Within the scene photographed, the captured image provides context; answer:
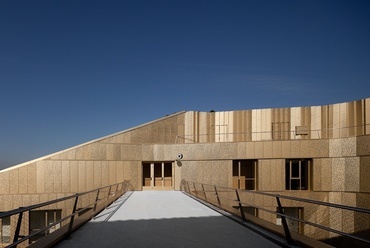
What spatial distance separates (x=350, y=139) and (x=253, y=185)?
237 inches

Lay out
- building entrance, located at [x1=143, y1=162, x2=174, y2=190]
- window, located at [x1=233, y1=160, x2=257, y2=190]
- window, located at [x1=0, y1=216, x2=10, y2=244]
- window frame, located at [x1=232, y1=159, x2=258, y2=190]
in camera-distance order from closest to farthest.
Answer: window, located at [x1=0, y1=216, x2=10, y2=244] → window frame, located at [x1=232, y1=159, x2=258, y2=190] → window, located at [x1=233, y1=160, x2=257, y2=190] → building entrance, located at [x1=143, y1=162, x2=174, y2=190]

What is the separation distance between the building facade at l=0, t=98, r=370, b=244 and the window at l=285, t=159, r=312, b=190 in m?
0.06

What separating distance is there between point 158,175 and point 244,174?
219 inches

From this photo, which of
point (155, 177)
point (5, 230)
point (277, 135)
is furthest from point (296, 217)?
point (5, 230)

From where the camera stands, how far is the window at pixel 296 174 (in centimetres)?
1764

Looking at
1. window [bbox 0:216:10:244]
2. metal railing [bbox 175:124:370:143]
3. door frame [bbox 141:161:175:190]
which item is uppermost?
metal railing [bbox 175:124:370:143]

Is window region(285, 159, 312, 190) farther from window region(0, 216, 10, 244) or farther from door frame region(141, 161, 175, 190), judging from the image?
window region(0, 216, 10, 244)

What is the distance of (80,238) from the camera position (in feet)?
19.1

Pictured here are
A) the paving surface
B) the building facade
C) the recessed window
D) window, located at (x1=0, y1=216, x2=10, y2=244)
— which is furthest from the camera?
the recessed window

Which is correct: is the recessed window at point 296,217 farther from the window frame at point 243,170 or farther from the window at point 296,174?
the window frame at point 243,170

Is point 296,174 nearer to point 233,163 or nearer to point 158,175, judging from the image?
point 233,163

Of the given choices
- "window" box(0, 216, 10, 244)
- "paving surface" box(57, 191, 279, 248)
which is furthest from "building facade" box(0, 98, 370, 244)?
"paving surface" box(57, 191, 279, 248)

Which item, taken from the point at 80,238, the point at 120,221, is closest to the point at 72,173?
the point at 120,221

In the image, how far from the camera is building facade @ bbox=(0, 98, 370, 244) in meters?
15.8
